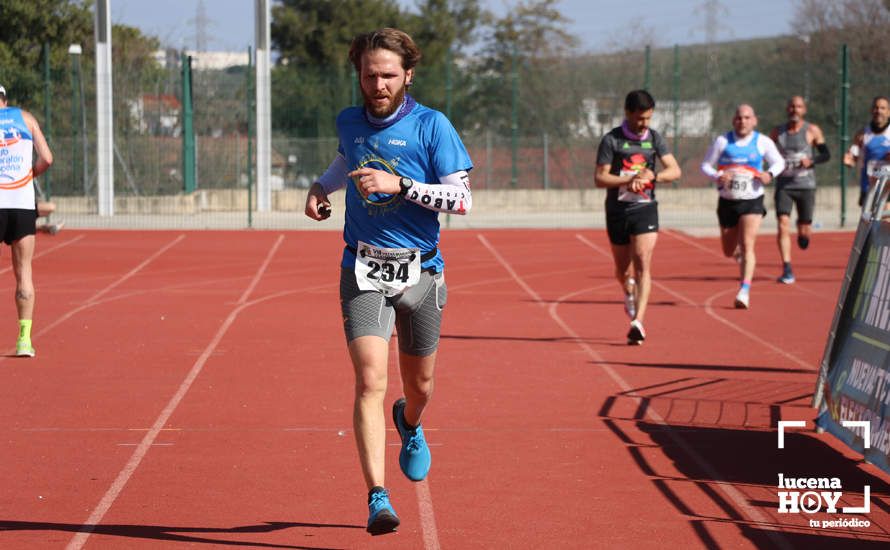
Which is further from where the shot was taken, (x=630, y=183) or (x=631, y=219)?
(x=631, y=219)

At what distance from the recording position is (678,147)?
106ft

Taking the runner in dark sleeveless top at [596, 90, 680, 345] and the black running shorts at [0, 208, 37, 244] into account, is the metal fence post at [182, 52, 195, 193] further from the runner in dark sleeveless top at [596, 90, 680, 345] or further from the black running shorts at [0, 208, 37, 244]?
the black running shorts at [0, 208, 37, 244]

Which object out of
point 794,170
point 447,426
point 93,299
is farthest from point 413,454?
point 794,170

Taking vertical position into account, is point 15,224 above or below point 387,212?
below

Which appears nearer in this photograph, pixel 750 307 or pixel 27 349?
pixel 27 349

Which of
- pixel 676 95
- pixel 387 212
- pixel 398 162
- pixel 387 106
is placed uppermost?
pixel 676 95

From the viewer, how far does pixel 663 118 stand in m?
34.4

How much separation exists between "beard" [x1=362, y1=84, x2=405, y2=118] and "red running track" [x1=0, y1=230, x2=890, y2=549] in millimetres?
1830

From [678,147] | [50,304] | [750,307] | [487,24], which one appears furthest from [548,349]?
[487,24]

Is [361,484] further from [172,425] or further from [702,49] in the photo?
[702,49]

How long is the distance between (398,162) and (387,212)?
0.22m

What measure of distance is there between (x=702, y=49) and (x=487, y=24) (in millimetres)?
10373

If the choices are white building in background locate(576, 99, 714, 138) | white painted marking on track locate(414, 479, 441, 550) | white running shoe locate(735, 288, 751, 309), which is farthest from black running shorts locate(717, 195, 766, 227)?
white building in background locate(576, 99, 714, 138)

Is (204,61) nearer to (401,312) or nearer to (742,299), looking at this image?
(742,299)
